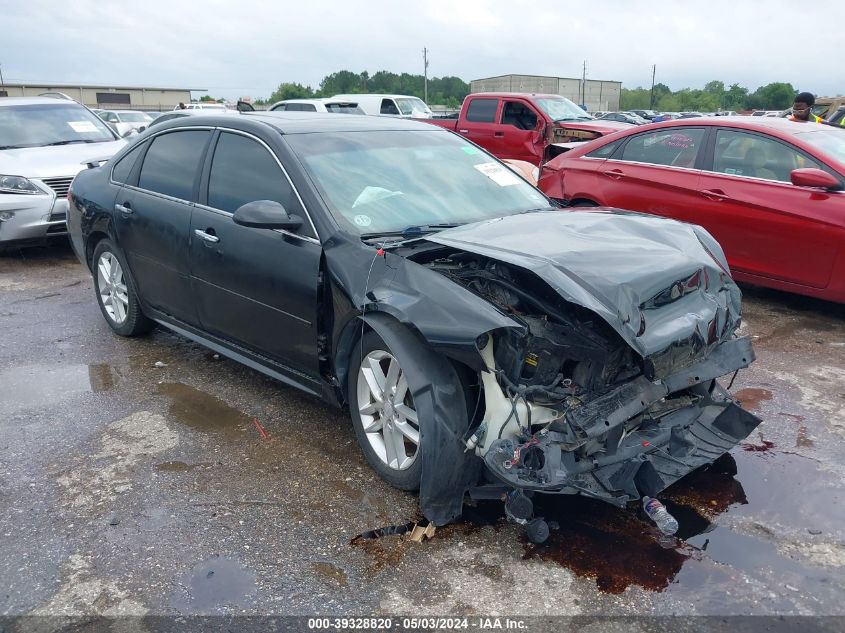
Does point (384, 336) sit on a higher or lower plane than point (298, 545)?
higher

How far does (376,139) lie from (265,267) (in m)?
1.08

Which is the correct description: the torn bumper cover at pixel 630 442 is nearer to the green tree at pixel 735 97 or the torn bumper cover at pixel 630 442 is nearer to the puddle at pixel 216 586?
the puddle at pixel 216 586

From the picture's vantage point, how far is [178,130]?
479 cm

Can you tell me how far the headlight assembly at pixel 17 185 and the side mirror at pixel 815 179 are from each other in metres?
7.70

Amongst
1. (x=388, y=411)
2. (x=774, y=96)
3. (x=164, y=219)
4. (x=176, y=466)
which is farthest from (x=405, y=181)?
(x=774, y=96)

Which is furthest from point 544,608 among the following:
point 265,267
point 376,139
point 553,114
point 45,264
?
point 553,114

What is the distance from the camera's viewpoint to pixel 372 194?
152 inches

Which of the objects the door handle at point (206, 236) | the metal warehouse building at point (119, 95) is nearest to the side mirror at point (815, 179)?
the door handle at point (206, 236)

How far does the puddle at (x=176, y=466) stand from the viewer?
3.66m

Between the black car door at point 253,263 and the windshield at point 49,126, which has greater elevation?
the windshield at point 49,126

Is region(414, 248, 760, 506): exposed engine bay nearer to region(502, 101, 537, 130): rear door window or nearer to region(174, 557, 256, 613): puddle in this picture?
region(174, 557, 256, 613): puddle

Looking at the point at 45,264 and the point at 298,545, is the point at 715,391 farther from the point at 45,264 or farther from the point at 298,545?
the point at 45,264

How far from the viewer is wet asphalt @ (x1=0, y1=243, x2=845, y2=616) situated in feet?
8.83

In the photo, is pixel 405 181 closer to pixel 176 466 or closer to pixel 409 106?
pixel 176 466
